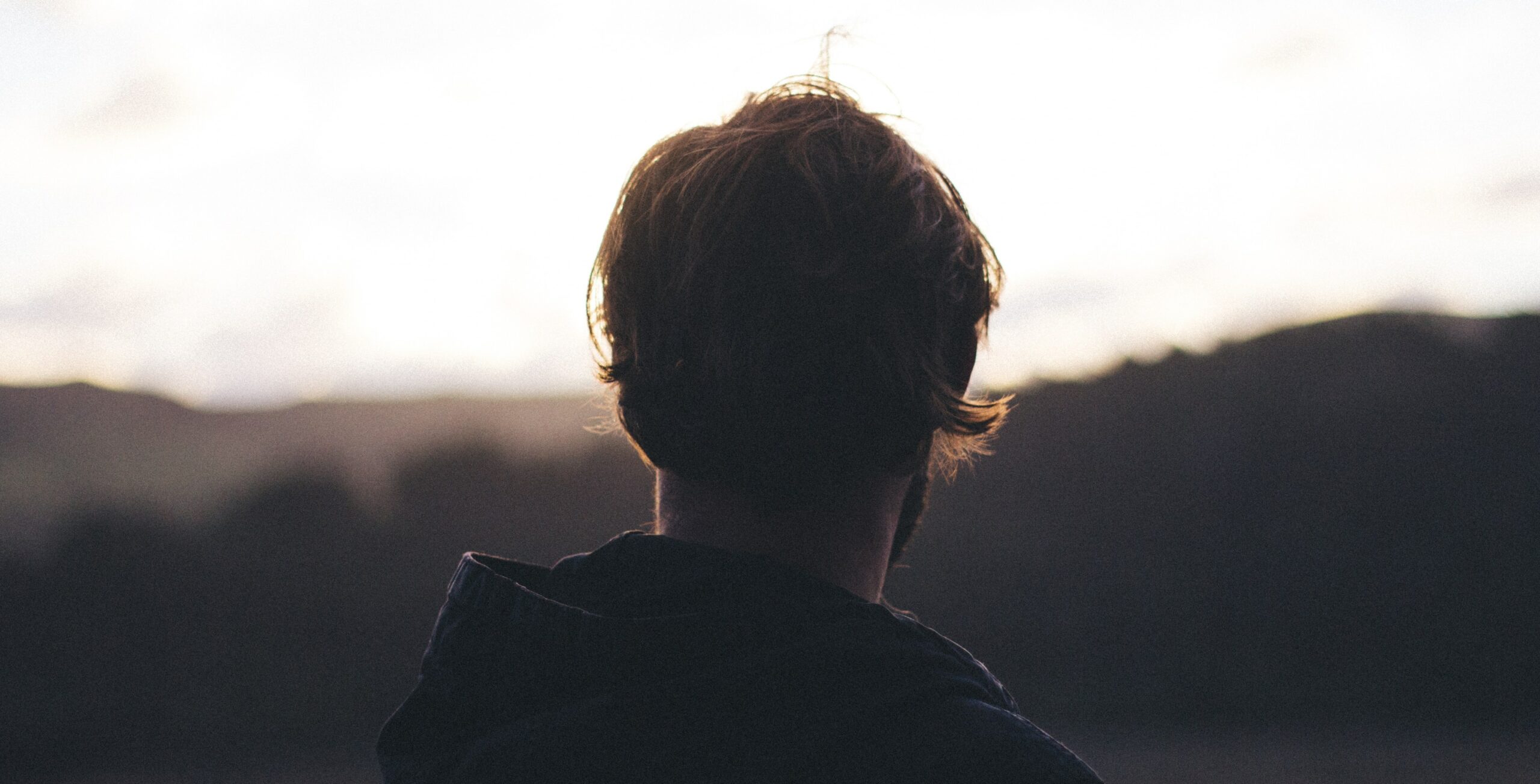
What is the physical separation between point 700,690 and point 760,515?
215mm

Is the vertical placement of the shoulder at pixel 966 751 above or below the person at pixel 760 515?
below

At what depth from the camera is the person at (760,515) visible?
825 mm

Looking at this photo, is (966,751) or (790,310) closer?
(966,751)

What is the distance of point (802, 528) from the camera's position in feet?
3.27

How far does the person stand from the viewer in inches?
A: 32.5

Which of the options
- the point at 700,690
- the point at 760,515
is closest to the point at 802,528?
the point at 760,515

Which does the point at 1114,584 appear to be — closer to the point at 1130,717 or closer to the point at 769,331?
the point at 1130,717

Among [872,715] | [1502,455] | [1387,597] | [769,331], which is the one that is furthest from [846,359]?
[1502,455]

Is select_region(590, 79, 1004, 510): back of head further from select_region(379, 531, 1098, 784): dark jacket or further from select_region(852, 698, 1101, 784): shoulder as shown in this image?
select_region(852, 698, 1101, 784): shoulder

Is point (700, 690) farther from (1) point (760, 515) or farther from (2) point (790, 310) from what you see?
(2) point (790, 310)

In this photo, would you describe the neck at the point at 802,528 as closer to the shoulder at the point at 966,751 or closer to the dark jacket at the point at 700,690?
the dark jacket at the point at 700,690

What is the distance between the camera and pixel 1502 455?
8.52 m

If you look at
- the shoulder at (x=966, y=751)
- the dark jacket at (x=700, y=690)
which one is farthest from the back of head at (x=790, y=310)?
the shoulder at (x=966, y=751)

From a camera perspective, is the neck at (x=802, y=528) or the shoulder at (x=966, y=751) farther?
the neck at (x=802, y=528)
